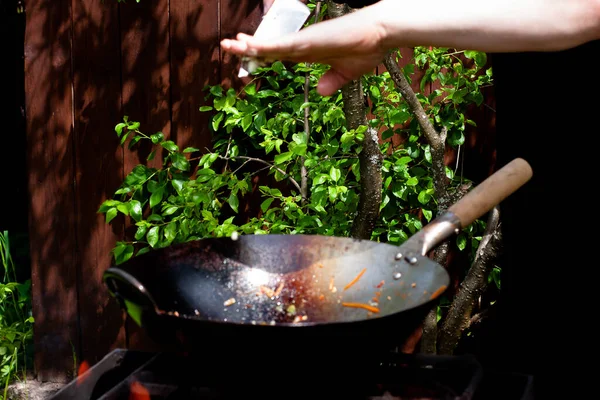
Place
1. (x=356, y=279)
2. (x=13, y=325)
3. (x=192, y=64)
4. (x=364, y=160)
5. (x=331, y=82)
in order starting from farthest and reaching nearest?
1. (x=13, y=325)
2. (x=192, y=64)
3. (x=364, y=160)
4. (x=331, y=82)
5. (x=356, y=279)

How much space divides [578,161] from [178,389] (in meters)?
1.17

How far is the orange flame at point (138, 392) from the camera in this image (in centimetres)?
162

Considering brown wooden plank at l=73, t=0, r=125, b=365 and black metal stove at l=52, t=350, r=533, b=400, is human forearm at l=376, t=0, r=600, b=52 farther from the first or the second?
brown wooden plank at l=73, t=0, r=125, b=365

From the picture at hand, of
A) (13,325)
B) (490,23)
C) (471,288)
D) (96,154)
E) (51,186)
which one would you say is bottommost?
(13,325)

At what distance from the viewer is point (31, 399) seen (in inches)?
145

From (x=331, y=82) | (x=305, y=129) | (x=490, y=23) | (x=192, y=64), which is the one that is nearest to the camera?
(x=490, y=23)

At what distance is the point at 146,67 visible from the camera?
11.6ft

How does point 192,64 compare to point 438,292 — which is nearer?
point 438,292

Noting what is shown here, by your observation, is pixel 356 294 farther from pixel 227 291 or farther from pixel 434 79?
pixel 434 79

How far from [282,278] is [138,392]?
1.37ft

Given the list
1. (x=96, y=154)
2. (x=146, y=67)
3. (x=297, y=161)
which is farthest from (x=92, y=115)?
(x=297, y=161)

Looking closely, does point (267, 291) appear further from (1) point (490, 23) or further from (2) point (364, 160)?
(2) point (364, 160)

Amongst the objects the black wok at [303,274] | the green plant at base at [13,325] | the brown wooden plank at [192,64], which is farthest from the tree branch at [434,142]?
the green plant at base at [13,325]

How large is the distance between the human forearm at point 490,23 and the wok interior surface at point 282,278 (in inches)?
18.9
